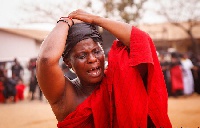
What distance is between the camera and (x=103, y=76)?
7.20ft

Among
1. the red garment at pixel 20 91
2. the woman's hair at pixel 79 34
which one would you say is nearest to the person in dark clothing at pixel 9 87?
the red garment at pixel 20 91

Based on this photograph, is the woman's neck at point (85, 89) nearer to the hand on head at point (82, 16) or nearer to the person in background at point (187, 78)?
the hand on head at point (82, 16)

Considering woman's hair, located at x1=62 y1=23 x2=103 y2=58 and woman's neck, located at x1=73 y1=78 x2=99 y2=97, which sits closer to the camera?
woman's hair, located at x1=62 y1=23 x2=103 y2=58

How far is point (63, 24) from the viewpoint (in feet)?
7.08

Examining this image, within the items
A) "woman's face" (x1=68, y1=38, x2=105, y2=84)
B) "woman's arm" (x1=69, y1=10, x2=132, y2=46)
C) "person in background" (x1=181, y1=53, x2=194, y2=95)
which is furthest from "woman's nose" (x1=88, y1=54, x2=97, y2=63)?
"person in background" (x1=181, y1=53, x2=194, y2=95)

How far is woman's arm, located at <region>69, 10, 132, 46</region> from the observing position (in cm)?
208

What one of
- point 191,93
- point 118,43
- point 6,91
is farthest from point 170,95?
point 118,43

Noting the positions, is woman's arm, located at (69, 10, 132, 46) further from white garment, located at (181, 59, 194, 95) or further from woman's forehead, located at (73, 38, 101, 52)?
white garment, located at (181, 59, 194, 95)

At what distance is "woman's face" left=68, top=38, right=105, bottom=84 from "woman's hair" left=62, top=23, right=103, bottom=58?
0.03 meters

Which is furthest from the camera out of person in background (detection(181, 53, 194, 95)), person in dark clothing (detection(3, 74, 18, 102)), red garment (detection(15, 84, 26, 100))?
red garment (detection(15, 84, 26, 100))

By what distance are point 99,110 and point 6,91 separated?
1316cm

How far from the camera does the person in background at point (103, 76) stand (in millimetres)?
1938

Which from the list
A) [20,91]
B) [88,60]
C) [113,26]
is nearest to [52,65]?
[88,60]

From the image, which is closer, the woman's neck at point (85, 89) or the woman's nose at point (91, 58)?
the woman's nose at point (91, 58)
